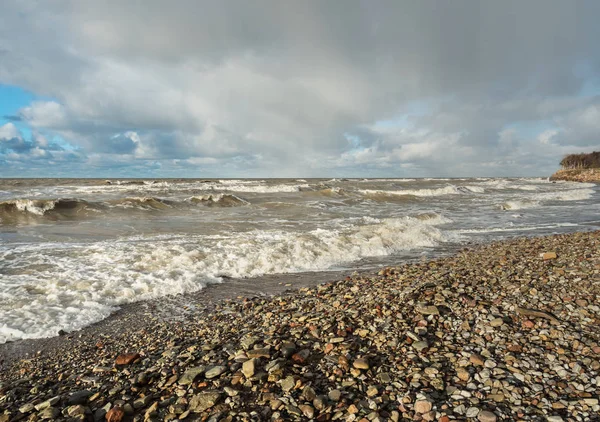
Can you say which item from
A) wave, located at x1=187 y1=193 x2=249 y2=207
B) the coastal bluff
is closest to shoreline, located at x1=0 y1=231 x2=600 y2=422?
wave, located at x1=187 y1=193 x2=249 y2=207

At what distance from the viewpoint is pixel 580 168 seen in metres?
73.6

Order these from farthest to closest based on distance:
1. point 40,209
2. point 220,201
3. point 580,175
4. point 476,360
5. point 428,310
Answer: point 580,175
point 220,201
point 40,209
point 428,310
point 476,360

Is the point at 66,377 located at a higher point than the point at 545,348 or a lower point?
lower

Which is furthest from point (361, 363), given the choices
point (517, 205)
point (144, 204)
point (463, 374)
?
point (517, 205)

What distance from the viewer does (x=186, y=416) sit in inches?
119

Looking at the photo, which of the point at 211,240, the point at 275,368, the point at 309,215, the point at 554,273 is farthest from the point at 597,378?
the point at 309,215

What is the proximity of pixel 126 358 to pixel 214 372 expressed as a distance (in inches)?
51.8

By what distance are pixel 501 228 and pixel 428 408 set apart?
1375cm

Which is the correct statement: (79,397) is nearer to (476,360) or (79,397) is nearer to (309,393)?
(309,393)

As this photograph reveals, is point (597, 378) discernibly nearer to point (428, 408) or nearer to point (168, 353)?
point (428, 408)

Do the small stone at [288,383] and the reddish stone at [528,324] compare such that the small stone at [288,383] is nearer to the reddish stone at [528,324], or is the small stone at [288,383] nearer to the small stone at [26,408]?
the small stone at [26,408]

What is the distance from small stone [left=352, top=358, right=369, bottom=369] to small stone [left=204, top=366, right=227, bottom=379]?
1.42 meters

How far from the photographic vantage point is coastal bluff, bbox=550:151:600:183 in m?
64.6

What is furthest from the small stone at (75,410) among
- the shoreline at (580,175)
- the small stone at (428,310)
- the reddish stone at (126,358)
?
the shoreline at (580,175)
